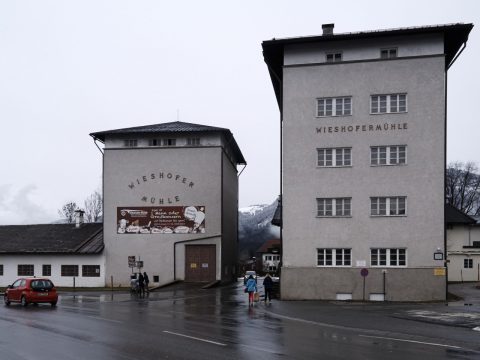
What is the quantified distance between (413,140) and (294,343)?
20.0m

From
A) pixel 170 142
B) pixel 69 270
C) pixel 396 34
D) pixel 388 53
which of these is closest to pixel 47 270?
pixel 69 270

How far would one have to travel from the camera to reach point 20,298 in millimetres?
30297

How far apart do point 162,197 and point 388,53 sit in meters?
22.8

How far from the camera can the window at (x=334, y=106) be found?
33.2 m

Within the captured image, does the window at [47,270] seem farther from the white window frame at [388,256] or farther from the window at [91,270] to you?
the white window frame at [388,256]

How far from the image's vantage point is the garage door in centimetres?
4772

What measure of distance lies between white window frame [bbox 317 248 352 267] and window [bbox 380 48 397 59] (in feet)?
35.6

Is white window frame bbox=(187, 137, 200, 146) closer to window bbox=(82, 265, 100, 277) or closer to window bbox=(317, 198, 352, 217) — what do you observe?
window bbox=(82, 265, 100, 277)

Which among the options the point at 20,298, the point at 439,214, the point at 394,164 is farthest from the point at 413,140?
the point at 20,298

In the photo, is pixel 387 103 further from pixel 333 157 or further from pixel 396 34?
pixel 333 157

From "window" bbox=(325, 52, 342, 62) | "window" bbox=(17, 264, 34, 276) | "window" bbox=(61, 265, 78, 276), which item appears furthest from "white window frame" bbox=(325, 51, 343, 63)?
"window" bbox=(17, 264, 34, 276)

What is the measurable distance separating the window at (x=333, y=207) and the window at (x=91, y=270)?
75.8 feet

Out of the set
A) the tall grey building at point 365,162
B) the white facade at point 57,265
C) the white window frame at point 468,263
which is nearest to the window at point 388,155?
the tall grey building at point 365,162

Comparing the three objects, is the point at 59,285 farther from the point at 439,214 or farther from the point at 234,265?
the point at 439,214
